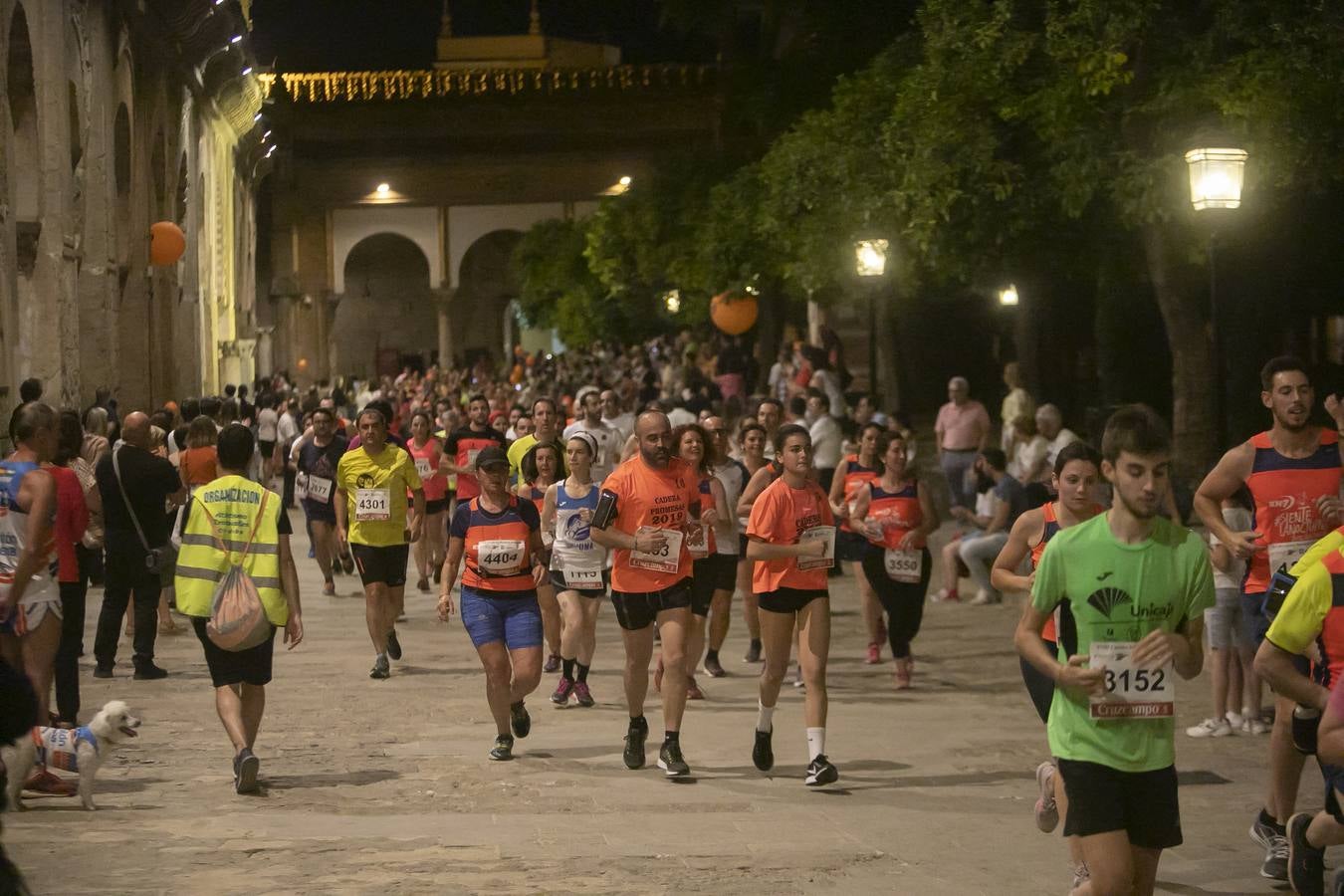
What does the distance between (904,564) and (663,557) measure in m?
3.37

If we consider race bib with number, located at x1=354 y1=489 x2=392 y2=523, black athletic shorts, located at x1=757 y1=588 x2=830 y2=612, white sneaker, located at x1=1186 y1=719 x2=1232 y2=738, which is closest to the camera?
black athletic shorts, located at x1=757 y1=588 x2=830 y2=612

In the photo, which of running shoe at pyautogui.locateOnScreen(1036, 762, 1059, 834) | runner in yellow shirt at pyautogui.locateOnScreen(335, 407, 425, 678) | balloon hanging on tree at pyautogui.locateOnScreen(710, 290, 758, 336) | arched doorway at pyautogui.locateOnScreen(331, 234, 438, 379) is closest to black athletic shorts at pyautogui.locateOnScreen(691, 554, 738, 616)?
runner in yellow shirt at pyautogui.locateOnScreen(335, 407, 425, 678)

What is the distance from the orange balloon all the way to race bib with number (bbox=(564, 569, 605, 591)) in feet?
59.9

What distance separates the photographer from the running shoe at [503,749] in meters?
10.7

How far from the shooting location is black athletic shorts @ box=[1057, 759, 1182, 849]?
5754 millimetres

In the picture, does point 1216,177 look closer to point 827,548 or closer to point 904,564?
point 904,564

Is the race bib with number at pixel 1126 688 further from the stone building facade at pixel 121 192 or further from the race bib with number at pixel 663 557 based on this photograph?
the stone building facade at pixel 121 192

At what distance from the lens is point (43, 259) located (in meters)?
22.4

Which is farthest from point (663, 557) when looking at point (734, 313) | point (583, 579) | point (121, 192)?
point (734, 313)

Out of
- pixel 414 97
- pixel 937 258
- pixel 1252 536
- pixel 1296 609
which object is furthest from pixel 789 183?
pixel 414 97

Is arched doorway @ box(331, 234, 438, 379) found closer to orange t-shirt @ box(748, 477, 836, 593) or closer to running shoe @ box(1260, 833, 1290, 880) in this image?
orange t-shirt @ box(748, 477, 836, 593)

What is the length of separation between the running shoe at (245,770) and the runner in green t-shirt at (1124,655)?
4.87 meters

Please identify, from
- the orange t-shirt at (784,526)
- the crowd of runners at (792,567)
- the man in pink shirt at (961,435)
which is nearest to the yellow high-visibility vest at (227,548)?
the crowd of runners at (792,567)

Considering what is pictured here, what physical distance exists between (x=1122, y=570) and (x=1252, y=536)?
3073 millimetres
